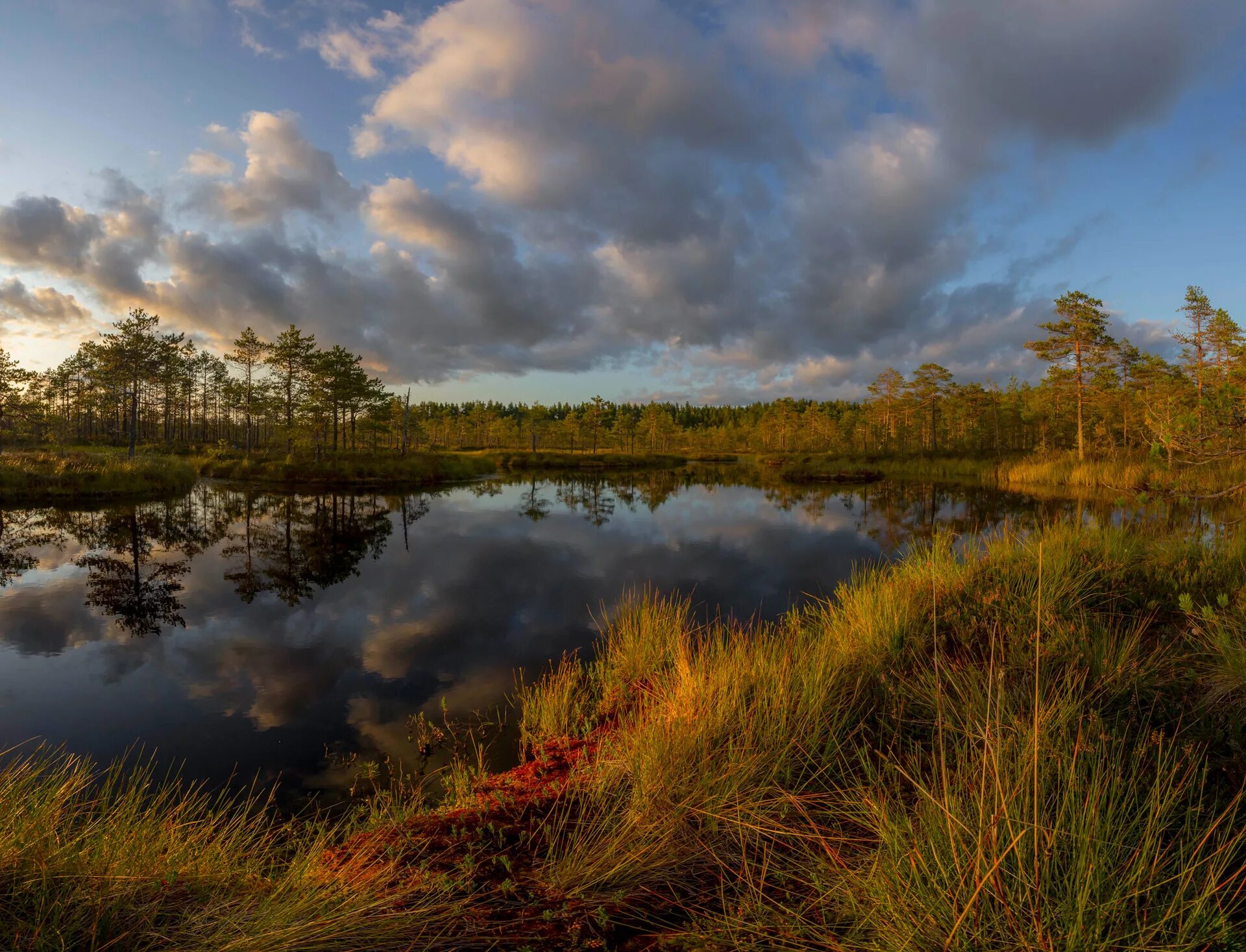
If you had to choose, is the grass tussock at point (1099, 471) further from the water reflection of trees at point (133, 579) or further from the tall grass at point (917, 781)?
the water reflection of trees at point (133, 579)

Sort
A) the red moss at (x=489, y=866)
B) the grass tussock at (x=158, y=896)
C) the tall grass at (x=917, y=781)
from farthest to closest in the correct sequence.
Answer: the red moss at (x=489, y=866)
the grass tussock at (x=158, y=896)
the tall grass at (x=917, y=781)

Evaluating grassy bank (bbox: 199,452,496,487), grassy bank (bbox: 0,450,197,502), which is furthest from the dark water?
grassy bank (bbox: 199,452,496,487)

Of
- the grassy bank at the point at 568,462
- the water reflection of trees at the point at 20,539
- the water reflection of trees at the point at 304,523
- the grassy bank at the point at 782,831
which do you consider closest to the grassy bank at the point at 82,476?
the water reflection of trees at the point at 304,523

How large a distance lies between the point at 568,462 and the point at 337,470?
27436 millimetres

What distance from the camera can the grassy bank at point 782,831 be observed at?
7.23 ft

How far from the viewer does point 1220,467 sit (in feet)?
81.0

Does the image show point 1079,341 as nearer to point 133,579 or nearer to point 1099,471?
point 1099,471

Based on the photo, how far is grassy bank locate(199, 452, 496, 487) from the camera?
3750cm

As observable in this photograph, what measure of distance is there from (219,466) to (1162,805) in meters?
50.2

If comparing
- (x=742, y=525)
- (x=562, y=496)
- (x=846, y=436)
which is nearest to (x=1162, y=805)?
(x=742, y=525)

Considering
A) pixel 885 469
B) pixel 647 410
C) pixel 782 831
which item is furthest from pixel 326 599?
pixel 647 410

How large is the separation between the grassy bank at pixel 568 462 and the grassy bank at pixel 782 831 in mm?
51626

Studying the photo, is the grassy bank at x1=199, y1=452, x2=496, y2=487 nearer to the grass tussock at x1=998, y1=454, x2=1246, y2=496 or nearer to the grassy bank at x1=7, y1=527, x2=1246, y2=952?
the grassy bank at x1=7, y1=527, x2=1246, y2=952

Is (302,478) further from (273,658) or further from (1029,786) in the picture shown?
(1029,786)
